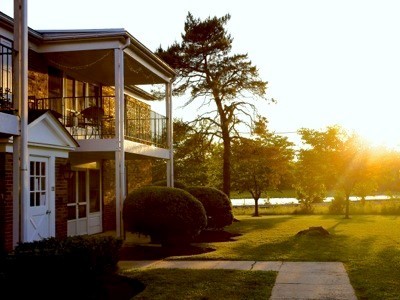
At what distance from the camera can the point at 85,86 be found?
63.9 feet

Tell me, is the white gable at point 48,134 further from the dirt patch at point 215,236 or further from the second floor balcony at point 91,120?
the dirt patch at point 215,236

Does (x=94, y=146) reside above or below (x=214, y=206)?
above

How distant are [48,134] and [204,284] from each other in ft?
19.4

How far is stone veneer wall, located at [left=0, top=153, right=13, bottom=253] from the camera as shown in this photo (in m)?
12.3

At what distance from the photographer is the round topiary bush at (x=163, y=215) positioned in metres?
14.6

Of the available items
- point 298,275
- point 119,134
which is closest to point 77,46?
point 119,134

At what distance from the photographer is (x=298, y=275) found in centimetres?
1057

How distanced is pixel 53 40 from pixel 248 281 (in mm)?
8947

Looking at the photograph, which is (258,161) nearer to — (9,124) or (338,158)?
(338,158)

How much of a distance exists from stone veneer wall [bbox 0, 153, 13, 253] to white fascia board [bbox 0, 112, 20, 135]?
7.19 feet

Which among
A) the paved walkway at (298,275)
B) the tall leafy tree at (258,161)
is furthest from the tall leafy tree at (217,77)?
the paved walkway at (298,275)

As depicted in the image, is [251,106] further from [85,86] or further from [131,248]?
[131,248]

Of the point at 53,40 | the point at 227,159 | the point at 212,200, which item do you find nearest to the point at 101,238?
the point at 53,40

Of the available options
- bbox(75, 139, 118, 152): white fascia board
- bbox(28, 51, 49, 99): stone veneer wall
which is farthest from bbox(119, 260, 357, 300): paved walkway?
bbox(28, 51, 49, 99): stone veneer wall
